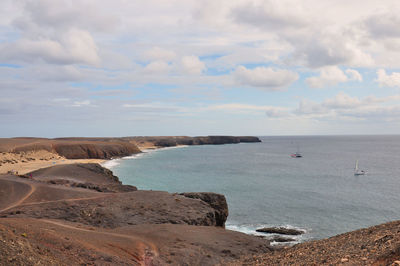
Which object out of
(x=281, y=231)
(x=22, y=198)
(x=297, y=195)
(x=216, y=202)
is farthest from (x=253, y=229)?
(x=22, y=198)

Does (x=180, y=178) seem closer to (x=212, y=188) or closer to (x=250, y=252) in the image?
(x=212, y=188)

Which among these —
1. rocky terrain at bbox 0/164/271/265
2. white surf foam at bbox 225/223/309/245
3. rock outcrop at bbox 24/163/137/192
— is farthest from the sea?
rocky terrain at bbox 0/164/271/265

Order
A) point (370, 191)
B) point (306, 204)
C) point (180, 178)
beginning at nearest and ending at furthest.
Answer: point (306, 204)
point (370, 191)
point (180, 178)

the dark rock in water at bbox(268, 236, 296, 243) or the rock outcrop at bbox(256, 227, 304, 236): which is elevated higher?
the rock outcrop at bbox(256, 227, 304, 236)

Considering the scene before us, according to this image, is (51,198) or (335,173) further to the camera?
(335,173)

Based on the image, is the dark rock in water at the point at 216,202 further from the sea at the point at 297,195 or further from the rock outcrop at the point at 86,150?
the rock outcrop at the point at 86,150

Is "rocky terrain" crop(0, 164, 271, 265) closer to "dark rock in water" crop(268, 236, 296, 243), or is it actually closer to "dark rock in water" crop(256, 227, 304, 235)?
"dark rock in water" crop(256, 227, 304, 235)

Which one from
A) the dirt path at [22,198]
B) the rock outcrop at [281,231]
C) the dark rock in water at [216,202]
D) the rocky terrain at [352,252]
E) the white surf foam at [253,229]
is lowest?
the white surf foam at [253,229]

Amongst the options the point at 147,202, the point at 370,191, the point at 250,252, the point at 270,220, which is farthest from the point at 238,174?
the point at 250,252

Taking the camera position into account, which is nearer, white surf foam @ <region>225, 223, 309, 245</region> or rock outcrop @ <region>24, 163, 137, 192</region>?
white surf foam @ <region>225, 223, 309, 245</region>

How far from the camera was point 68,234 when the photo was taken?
58.4 ft

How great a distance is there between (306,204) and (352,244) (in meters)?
37.0

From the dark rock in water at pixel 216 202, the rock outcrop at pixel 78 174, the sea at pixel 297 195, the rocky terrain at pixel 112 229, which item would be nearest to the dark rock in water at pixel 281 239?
the sea at pixel 297 195

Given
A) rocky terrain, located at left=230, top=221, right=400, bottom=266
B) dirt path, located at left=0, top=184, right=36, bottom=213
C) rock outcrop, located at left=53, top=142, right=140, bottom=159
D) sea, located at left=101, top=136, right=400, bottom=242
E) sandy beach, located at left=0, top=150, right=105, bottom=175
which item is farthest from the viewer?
rock outcrop, located at left=53, top=142, right=140, bottom=159
